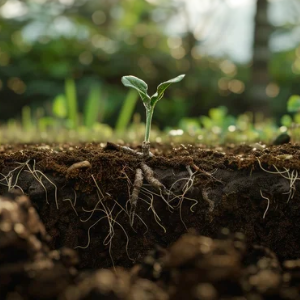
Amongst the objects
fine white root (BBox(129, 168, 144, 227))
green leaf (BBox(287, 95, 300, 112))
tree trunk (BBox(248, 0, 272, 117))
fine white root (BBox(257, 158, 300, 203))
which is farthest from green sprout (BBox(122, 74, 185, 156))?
tree trunk (BBox(248, 0, 272, 117))

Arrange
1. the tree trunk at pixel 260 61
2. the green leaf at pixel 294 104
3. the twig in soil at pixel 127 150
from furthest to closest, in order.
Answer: the tree trunk at pixel 260 61, the green leaf at pixel 294 104, the twig in soil at pixel 127 150

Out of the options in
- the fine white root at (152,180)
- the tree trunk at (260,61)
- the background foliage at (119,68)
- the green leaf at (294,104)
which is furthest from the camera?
the background foliage at (119,68)

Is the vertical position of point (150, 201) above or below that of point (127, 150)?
below

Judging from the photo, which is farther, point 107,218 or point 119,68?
point 119,68

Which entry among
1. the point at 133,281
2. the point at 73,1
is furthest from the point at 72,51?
the point at 133,281

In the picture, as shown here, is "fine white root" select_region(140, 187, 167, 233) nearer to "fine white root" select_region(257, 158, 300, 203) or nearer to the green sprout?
the green sprout

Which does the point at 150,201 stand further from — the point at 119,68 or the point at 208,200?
the point at 119,68

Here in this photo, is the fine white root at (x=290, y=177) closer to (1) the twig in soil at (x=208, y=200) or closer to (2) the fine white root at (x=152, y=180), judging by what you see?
(1) the twig in soil at (x=208, y=200)

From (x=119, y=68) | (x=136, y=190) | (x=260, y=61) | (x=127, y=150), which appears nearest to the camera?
(x=136, y=190)

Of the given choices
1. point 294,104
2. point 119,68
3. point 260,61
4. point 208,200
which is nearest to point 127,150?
point 208,200

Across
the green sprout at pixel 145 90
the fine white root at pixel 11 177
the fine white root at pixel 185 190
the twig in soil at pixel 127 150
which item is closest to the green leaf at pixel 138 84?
the green sprout at pixel 145 90

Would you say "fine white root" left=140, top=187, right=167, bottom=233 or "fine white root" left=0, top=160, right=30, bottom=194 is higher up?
"fine white root" left=0, top=160, right=30, bottom=194

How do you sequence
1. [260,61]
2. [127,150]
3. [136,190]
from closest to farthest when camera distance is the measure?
[136,190], [127,150], [260,61]

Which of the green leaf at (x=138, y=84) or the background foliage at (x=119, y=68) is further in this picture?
the background foliage at (x=119, y=68)
